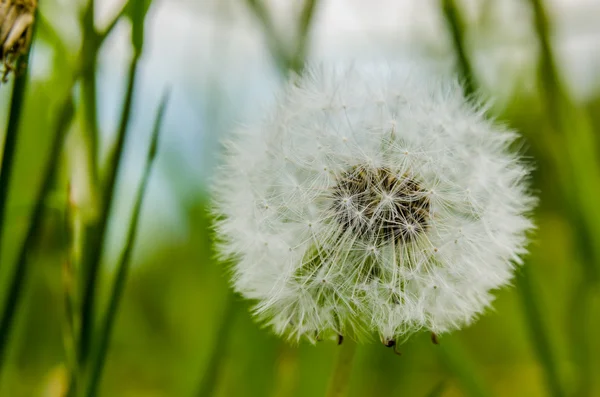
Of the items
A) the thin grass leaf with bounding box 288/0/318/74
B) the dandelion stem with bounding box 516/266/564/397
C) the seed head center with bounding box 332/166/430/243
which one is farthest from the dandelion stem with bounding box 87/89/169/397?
the dandelion stem with bounding box 516/266/564/397

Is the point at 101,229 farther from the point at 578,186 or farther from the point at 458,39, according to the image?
the point at 578,186

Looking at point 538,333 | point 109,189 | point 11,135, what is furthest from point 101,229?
point 538,333

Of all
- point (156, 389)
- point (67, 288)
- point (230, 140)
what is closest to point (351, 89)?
point (230, 140)

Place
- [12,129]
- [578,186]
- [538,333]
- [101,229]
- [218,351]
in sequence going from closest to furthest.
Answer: [12,129] → [101,229] → [218,351] → [538,333] → [578,186]

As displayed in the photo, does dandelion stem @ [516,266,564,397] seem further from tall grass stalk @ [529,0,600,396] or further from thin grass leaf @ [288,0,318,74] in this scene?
thin grass leaf @ [288,0,318,74]

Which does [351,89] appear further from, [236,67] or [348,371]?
[236,67]

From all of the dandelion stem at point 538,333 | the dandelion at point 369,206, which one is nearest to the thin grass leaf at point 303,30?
the dandelion at point 369,206
